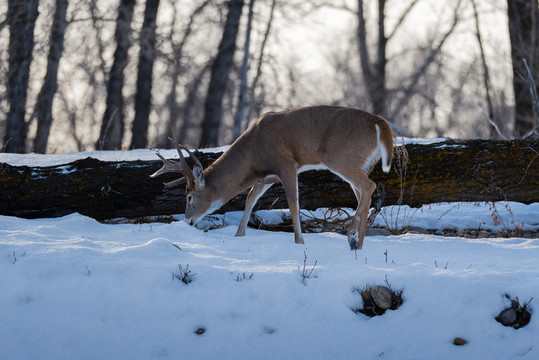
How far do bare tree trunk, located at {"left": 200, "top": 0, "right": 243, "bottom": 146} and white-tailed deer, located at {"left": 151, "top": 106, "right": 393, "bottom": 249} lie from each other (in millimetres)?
10363

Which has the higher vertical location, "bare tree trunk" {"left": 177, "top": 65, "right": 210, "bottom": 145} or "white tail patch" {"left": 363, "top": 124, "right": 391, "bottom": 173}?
"bare tree trunk" {"left": 177, "top": 65, "right": 210, "bottom": 145}

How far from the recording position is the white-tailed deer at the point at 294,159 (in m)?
6.55

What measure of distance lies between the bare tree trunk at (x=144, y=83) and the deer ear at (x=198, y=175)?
9.91m

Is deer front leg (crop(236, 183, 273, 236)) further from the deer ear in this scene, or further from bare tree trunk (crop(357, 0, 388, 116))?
bare tree trunk (crop(357, 0, 388, 116))

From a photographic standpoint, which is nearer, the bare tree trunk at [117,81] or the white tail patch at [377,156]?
the white tail patch at [377,156]

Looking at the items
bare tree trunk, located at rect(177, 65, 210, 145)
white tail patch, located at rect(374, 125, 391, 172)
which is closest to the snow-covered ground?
white tail patch, located at rect(374, 125, 391, 172)

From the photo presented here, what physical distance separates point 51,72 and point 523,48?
11.6 metres

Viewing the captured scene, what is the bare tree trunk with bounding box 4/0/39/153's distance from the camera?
1435cm

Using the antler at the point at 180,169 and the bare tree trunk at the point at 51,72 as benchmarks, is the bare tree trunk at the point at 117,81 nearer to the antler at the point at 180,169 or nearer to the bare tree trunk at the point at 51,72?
the bare tree trunk at the point at 51,72

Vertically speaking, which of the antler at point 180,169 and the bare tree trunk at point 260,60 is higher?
the bare tree trunk at point 260,60

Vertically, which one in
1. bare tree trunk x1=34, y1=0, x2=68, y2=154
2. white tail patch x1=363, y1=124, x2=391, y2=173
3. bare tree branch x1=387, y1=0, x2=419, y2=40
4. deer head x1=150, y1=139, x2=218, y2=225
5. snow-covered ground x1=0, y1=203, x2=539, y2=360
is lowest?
snow-covered ground x1=0, y1=203, x2=539, y2=360

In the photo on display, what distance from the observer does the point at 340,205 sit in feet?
24.1

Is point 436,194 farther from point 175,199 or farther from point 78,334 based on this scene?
point 78,334

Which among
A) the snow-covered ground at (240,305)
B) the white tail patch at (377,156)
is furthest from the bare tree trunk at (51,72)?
the white tail patch at (377,156)
